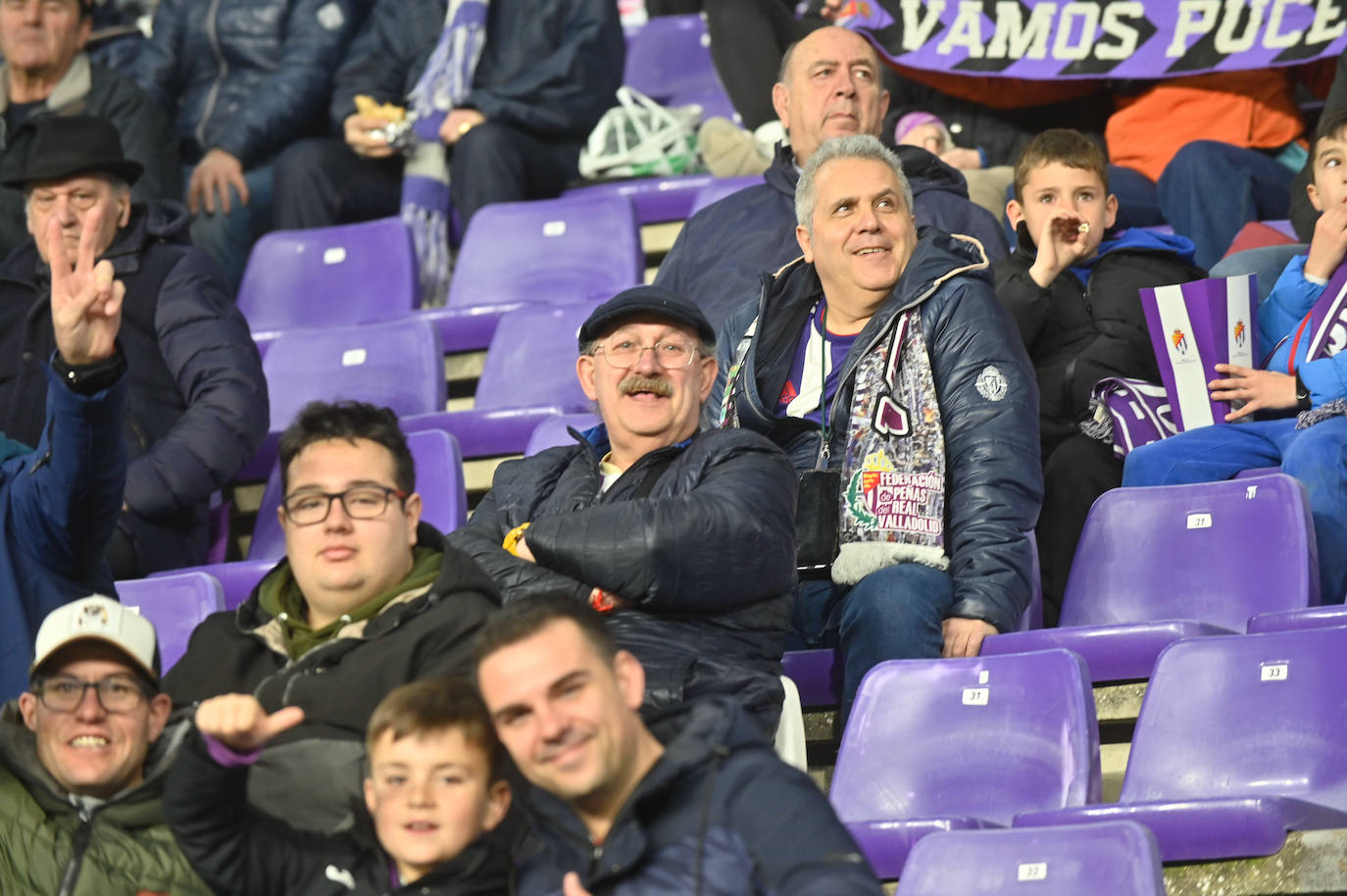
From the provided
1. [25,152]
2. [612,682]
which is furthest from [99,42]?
[612,682]

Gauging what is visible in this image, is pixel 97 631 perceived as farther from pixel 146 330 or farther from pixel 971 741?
pixel 146 330

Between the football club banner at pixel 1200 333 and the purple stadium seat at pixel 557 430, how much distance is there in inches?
46.7

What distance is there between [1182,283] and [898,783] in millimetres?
1517

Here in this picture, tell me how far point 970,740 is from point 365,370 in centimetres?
253

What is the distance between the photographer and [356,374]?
5.30 meters

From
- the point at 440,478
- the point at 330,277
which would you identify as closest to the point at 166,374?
the point at 440,478

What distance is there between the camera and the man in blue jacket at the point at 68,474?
3.19 meters

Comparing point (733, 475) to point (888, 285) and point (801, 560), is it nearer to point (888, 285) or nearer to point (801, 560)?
point (801, 560)

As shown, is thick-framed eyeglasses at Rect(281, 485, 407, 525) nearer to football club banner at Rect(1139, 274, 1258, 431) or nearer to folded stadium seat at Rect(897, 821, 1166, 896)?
folded stadium seat at Rect(897, 821, 1166, 896)

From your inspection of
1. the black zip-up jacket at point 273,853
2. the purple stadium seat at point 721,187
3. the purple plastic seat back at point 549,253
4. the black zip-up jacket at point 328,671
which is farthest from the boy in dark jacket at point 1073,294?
the black zip-up jacket at point 273,853

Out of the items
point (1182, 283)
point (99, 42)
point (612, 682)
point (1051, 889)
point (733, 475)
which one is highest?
point (99, 42)

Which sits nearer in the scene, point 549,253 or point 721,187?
point 721,187

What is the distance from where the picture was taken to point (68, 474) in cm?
329

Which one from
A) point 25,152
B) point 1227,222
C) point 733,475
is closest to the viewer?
point 733,475
